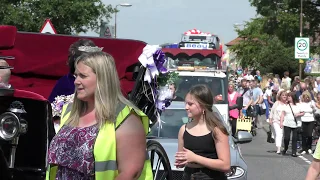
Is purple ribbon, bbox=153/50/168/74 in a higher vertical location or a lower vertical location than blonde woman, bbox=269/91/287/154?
higher

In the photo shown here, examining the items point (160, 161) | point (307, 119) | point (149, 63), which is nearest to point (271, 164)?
point (307, 119)

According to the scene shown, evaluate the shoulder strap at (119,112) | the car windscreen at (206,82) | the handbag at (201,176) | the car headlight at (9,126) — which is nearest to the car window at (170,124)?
the handbag at (201,176)

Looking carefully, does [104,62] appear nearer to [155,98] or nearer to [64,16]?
[155,98]

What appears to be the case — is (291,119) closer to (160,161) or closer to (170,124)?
(170,124)

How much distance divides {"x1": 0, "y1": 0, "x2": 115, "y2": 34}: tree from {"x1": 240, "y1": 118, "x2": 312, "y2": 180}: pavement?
1155cm

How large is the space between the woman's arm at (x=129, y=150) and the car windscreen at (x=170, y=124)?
601 cm

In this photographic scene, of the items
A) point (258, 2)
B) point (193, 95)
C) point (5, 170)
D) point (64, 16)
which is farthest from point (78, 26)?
point (258, 2)

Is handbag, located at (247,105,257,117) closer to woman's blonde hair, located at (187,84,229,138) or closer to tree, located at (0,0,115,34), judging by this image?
tree, located at (0,0,115,34)

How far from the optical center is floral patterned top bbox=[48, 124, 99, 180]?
3531mm

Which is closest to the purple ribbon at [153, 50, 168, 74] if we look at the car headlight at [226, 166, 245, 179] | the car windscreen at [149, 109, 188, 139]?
the car headlight at [226, 166, 245, 179]

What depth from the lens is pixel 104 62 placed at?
11.8ft

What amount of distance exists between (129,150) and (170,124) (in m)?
6.53

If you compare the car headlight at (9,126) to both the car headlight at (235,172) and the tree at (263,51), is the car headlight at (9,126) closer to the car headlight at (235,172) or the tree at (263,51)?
the car headlight at (235,172)

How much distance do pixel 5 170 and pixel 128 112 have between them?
84 centimetres
